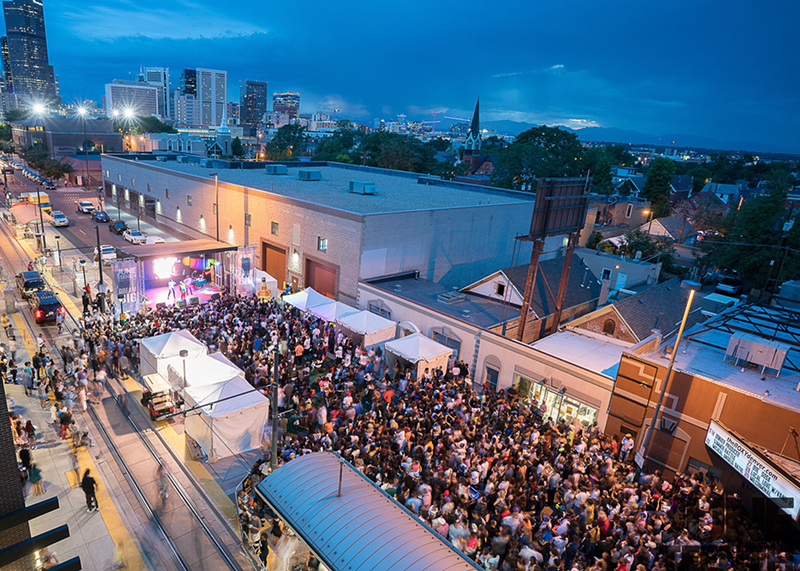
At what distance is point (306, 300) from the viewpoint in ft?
79.3

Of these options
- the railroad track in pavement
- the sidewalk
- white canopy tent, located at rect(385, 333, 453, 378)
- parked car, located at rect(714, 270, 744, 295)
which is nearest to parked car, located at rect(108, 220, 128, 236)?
the railroad track in pavement

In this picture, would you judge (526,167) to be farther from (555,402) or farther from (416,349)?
(555,402)

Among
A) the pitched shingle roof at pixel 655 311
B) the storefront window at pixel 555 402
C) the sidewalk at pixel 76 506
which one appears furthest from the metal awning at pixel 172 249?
the pitched shingle roof at pixel 655 311

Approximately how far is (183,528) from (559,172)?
63.3 meters

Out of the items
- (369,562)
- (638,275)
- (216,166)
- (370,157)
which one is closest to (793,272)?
(638,275)

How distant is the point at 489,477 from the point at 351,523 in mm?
5757

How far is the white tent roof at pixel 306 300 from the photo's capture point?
23.9 meters

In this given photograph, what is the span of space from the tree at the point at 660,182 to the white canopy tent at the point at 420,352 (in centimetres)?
5654

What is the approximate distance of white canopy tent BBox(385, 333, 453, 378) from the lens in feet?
61.6

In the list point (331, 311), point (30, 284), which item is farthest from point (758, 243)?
point (30, 284)

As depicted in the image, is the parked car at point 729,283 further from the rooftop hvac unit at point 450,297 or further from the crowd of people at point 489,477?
the crowd of people at point 489,477

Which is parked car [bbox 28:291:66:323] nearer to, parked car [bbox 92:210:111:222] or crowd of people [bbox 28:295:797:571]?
crowd of people [bbox 28:295:797:571]

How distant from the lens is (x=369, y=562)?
7.28m

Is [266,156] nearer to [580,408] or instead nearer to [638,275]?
[638,275]
